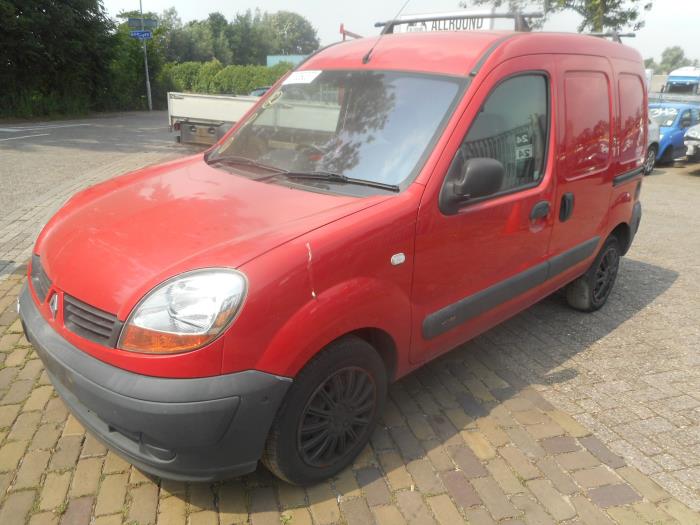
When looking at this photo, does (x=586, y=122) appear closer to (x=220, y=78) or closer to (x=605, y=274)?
(x=605, y=274)

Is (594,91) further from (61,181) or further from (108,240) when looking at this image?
(61,181)

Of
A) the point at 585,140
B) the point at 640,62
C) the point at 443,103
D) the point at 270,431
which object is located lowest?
the point at 270,431

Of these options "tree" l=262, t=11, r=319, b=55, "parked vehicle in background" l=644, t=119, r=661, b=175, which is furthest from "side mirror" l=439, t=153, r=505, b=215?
"tree" l=262, t=11, r=319, b=55

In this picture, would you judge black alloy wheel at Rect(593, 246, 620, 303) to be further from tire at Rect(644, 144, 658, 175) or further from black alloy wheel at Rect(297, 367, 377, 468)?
tire at Rect(644, 144, 658, 175)

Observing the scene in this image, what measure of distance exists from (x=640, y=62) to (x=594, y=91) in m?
1.11

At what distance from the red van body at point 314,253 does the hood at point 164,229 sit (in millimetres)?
11

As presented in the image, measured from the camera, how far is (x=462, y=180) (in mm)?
2654

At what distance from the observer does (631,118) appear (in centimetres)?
440

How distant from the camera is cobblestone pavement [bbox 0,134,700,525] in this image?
97.3 inches

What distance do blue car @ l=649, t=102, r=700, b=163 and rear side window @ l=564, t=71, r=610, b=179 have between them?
1280 centimetres

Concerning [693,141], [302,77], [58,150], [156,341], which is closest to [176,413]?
[156,341]

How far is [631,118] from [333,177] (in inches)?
116

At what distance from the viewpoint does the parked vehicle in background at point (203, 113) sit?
11.9 m

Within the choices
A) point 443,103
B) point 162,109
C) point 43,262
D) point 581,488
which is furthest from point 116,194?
point 162,109
